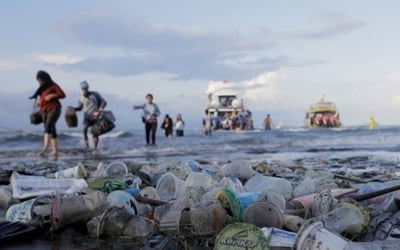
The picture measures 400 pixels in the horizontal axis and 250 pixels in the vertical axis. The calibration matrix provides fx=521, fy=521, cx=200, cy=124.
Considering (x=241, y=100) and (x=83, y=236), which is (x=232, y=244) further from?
(x=241, y=100)

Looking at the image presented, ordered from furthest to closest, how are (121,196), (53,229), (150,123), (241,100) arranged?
1. (241,100)
2. (150,123)
3. (121,196)
4. (53,229)

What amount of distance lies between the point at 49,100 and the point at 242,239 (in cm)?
760

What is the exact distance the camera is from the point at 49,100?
9.28 metres

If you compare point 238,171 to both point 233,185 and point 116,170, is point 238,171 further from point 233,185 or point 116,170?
point 116,170

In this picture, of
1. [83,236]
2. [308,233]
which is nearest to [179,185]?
[83,236]

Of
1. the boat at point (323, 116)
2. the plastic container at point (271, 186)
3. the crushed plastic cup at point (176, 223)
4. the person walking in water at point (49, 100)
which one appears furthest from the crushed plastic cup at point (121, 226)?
the boat at point (323, 116)

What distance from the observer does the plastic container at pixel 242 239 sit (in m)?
2.30

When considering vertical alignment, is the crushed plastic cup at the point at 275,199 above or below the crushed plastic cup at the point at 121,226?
above

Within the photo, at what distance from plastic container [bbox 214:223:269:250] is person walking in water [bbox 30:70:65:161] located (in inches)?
289

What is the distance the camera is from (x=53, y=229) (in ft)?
10.6

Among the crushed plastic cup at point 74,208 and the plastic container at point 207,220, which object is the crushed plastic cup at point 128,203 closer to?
the crushed plastic cup at point 74,208

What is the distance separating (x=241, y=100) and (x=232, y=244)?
4308 cm

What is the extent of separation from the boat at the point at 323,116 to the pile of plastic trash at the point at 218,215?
154 ft

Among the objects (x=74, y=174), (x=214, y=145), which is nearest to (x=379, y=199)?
(x=74, y=174)
